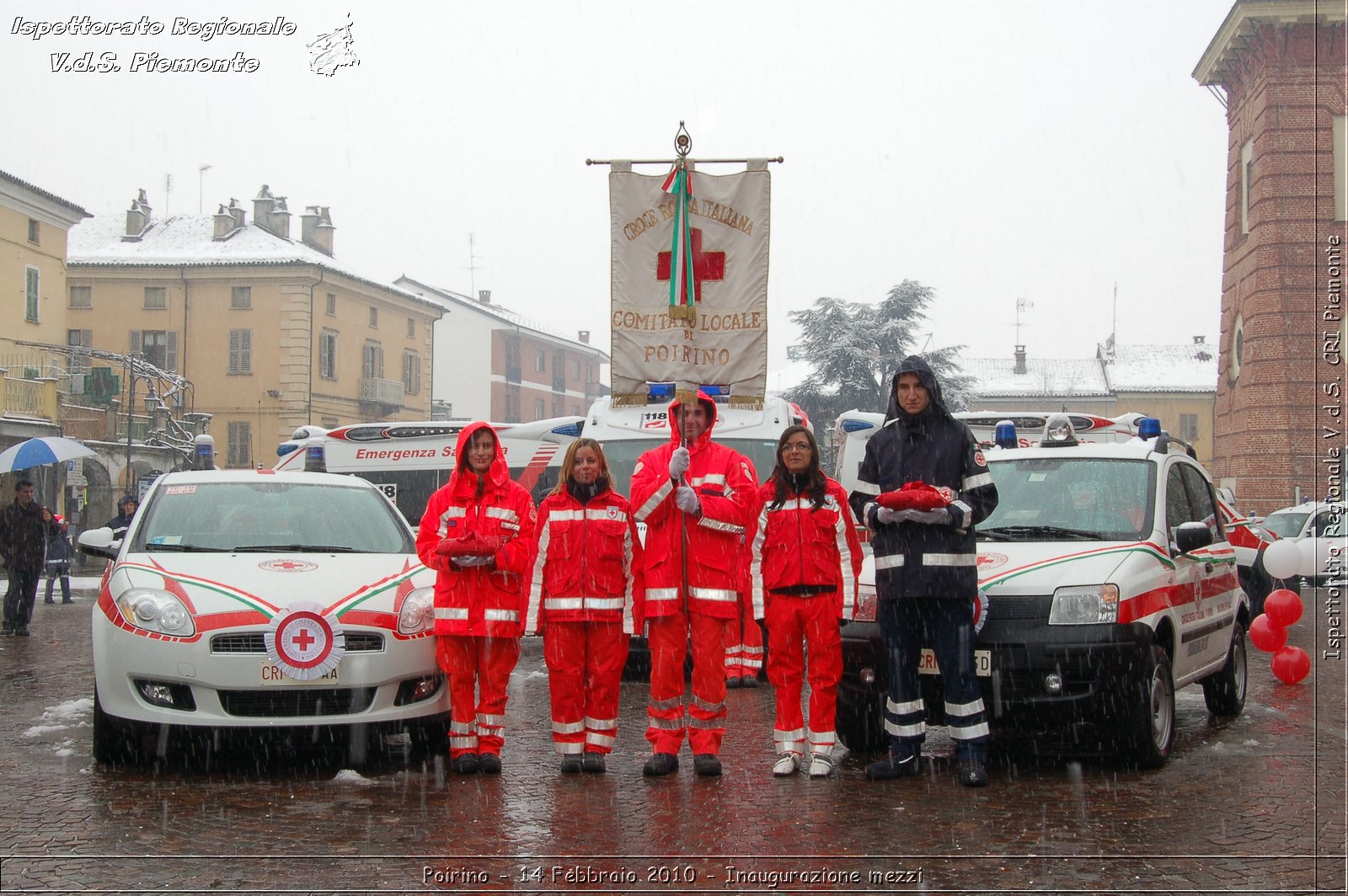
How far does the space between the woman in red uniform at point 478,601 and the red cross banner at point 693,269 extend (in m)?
1.20

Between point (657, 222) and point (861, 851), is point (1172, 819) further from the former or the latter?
point (657, 222)

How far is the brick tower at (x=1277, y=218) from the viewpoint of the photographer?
108 feet

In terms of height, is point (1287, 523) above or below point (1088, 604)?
below

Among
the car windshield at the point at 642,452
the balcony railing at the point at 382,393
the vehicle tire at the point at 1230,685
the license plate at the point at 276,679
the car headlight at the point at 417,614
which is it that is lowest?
the vehicle tire at the point at 1230,685

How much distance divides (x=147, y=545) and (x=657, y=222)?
346 centimetres

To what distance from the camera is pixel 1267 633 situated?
10.8m

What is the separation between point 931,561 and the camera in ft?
21.4

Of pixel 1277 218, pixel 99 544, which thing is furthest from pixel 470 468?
pixel 1277 218

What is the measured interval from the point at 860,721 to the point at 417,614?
8.24 feet

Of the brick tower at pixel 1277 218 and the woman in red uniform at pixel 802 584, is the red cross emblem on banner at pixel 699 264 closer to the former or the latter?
the woman in red uniform at pixel 802 584

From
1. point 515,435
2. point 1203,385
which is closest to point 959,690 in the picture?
point 515,435

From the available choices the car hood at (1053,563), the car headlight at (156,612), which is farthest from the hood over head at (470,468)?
the car hood at (1053,563)

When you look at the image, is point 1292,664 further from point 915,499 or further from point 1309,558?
point 915,499

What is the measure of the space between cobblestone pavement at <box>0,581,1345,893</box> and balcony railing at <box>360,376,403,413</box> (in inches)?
1894
